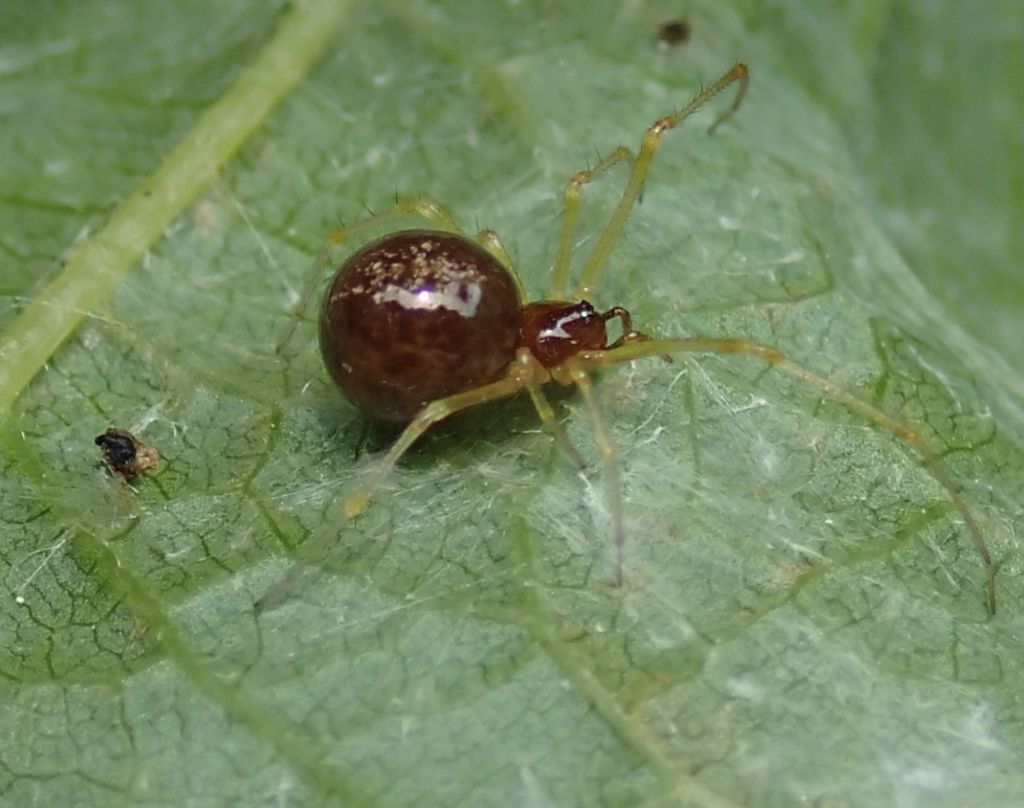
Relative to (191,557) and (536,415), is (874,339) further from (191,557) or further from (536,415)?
(191,557)

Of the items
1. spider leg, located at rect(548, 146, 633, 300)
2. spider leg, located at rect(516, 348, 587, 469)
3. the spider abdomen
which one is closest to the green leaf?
spider leg, located at rect(516, 348, 587, 469)

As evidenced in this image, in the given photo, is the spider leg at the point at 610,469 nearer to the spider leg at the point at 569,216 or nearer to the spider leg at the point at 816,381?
the spider leg at the point at 816,381

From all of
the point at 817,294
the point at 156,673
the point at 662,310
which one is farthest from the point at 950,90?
the point at 156,673

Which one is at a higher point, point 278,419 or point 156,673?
point 278,419

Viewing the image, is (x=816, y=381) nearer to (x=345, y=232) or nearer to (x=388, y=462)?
(x=388, y=462)

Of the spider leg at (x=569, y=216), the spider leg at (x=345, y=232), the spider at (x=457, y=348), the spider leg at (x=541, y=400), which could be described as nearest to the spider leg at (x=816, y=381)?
the spider at (x=457, y=348)

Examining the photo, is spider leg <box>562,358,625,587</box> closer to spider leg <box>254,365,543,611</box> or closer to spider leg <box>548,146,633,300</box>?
spider leg <box>254,365,543,611</box>

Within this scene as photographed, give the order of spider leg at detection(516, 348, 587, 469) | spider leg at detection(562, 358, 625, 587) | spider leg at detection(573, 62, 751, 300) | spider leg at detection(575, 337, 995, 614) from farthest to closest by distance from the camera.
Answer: spider leg at detection(573, 62, 751, 300) → spider leg at detection(516, 348, 587, 469) → spider leg at detection(575, 337, 995, 614) → spider leg at detection(562, 358, 625, 587)
